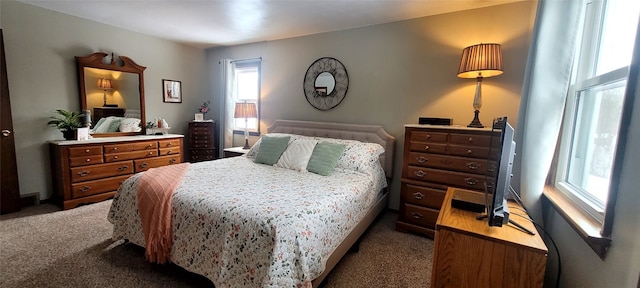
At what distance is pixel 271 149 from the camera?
2.96m

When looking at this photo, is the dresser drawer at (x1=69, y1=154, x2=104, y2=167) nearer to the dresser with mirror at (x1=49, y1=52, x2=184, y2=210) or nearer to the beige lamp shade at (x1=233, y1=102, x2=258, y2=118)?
the dresser with mirror at (x1=49, y1=52, x2=184, y2=210)

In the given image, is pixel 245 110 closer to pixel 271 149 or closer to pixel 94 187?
pixel 271 149

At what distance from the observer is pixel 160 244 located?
1.76 metres

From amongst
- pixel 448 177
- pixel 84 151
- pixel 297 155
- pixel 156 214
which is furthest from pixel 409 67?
pixel 84 151

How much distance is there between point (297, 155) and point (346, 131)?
905 mm

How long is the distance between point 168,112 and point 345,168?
3379 mm

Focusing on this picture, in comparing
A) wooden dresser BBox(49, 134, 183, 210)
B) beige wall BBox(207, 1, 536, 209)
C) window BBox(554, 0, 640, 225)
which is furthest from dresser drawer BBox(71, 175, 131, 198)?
window BBox(554, 0, 640, 225)

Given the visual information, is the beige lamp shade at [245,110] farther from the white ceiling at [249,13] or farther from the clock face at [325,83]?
the white ceiling at [249,13]

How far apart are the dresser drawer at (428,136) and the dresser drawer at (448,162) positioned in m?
0.14

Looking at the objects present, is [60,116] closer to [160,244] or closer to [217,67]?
[217,67]

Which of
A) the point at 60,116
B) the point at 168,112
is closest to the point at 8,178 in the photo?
the point at 60,116

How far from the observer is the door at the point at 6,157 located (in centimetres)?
272

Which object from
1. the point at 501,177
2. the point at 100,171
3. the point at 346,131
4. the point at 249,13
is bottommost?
the point at 100,171

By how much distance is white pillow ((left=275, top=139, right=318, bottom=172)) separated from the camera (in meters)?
2.68
